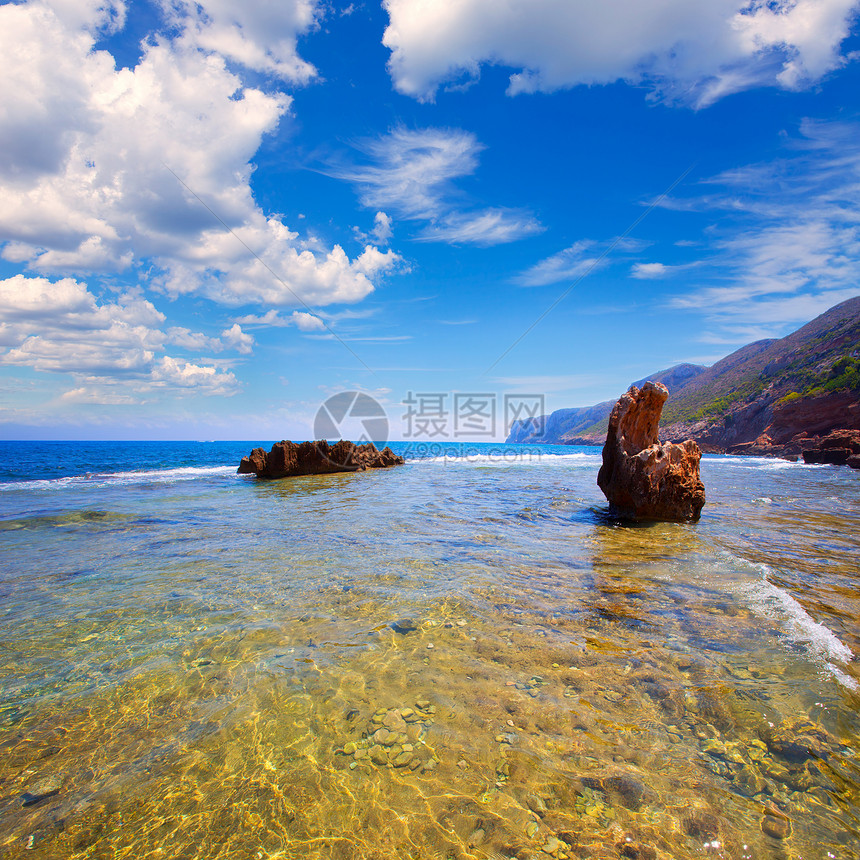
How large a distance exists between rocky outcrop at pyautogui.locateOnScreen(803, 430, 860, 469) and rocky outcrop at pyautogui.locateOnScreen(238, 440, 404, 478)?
152ft

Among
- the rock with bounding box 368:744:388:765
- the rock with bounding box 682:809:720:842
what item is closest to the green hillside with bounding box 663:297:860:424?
the rock with bounding box 682:809:720:842

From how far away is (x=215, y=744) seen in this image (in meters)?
3.31

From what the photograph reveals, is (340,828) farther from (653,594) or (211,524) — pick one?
(211,524)

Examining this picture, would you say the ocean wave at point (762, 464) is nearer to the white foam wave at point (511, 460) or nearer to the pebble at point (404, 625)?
the white foam wave at point (511, 460)

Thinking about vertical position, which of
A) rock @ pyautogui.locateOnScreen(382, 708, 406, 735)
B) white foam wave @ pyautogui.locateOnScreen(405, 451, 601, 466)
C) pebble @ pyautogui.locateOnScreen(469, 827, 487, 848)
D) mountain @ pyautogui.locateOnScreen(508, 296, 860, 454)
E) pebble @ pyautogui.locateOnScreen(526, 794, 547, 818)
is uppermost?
mountain @ pyautogui.locateOnScreen(508, 296, 860, 454)

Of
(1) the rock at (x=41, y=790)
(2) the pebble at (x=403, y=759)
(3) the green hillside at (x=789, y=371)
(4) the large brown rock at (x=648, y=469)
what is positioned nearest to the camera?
(1) the rock at (x=41, y=790)

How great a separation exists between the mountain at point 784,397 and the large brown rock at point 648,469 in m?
23.4

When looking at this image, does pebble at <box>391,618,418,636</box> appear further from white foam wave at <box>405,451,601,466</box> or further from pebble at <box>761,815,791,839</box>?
white foam wave at <box>405,451,601,466</box>

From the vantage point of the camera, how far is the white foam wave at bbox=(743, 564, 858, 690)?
14.1 feet

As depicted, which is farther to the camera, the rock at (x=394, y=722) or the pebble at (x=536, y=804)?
the rock at (x=394, y=722)

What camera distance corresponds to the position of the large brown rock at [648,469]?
12141 millimetres

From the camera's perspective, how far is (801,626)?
5066 millimetres

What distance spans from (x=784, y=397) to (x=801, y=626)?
80.8 meters

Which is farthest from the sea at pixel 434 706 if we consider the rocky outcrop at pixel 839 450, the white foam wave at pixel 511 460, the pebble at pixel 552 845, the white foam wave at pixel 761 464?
the rocky outcrop at pixel 839 450
